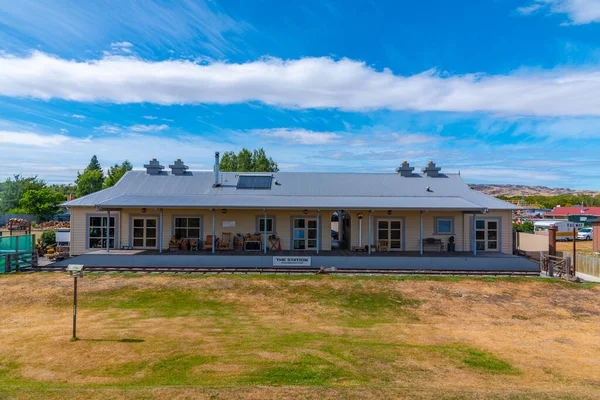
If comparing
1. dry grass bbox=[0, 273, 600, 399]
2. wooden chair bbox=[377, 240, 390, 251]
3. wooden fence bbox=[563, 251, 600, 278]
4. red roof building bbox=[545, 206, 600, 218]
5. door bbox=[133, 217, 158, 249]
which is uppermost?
red roof building bbox=[545, 206, 600, 218]

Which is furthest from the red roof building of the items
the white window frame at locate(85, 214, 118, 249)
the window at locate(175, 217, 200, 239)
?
the white window frame at locate(85, 214, 118, 249)

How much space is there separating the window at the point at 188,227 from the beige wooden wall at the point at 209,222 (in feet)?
1.00

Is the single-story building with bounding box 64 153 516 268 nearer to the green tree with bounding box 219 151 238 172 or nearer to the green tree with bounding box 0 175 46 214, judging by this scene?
the green tree with bounding box 219 151 238 172

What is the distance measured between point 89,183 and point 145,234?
47686 mm

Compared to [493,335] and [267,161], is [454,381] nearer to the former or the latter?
[493,335]

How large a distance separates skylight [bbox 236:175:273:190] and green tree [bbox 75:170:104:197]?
4679cm

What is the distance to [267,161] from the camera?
5088 centimetres

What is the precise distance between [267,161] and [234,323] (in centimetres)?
4236

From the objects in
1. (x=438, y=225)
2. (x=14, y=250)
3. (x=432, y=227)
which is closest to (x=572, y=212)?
(x=438, y=225)

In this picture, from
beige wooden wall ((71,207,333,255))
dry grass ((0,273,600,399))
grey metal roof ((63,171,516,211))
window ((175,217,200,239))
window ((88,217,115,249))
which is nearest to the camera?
dry grass ((0,273,600,399))

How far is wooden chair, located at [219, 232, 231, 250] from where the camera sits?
1892 centimetres

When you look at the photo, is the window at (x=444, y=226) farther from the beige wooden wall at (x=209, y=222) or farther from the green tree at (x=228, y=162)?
the green tree at (x=228, y=162)

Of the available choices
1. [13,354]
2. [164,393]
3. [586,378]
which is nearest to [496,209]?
[586,378]

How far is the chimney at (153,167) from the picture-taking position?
22578mm
